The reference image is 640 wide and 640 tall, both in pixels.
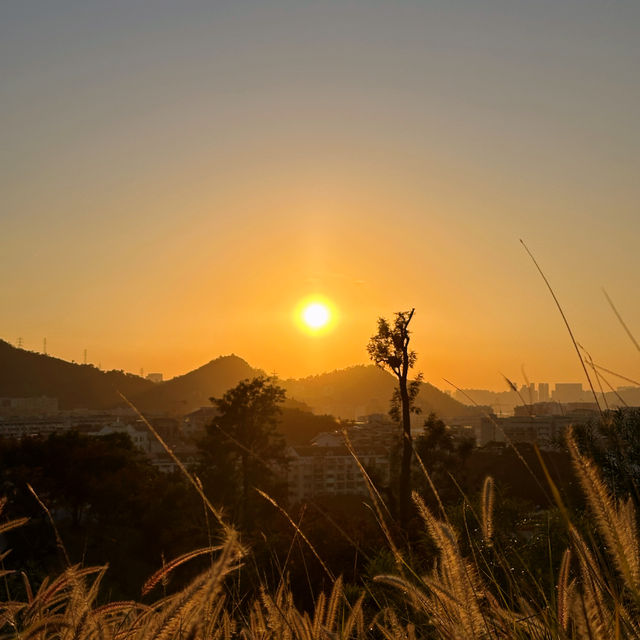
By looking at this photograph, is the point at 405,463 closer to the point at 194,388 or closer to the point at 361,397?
the point at 194,388

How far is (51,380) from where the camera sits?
11806 centimetres

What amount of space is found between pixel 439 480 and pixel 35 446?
14649 millimetres

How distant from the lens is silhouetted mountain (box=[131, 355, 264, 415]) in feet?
436

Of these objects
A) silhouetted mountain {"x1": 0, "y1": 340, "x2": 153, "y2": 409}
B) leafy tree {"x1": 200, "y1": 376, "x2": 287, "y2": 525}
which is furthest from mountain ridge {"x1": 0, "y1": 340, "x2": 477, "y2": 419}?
leafy tree {"x1": 200, "y1": 376, "x2": 287, "y2": 525}

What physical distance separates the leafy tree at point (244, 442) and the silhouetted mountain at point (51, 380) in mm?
87657

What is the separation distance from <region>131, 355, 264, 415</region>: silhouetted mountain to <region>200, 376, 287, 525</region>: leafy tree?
9255 centimetres

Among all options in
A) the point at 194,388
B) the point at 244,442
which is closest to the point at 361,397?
the point at 194,388

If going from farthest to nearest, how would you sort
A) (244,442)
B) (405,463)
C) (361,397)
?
(361,397) → (244,442) → (405,463)

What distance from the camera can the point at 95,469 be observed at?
25.4 metres

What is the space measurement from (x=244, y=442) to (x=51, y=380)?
316 ft

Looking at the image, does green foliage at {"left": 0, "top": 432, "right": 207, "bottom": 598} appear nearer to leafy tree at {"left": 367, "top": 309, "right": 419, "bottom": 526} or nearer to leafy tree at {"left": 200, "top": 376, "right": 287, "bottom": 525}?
leafy tree at {"left": 200, "top": 376, "right": 287, "bottom": 525}

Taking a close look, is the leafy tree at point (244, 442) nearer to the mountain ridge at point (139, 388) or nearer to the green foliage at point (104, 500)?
the green foliage at point (104, 500)

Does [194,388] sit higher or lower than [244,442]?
higher

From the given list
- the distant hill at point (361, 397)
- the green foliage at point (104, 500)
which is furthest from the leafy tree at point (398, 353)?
the distant hill at point (361, 397)
